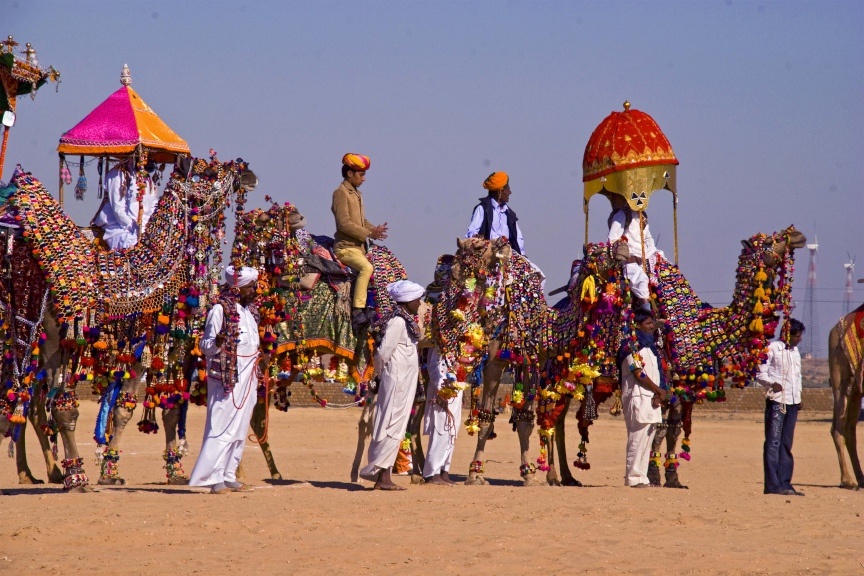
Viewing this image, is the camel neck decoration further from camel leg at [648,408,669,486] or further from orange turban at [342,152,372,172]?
orange turban at [342,152,372,172]

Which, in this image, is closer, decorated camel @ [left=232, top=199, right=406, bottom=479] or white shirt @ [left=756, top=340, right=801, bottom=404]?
decorated camel @ [left=232, top=199, right=406, bottom=479]

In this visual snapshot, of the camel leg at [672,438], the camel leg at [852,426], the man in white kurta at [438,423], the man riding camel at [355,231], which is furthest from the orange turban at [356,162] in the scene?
the camel leg at [852,426]

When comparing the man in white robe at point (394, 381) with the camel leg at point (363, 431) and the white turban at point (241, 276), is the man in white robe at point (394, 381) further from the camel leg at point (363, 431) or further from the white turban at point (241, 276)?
the white turban at point (241, 276)

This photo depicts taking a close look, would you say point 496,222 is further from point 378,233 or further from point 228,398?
point 228,398

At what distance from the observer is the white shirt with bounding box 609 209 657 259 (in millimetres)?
13219

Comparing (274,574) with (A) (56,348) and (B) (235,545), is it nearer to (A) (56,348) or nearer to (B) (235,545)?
(B) (235,545)

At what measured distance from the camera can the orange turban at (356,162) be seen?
1345cm

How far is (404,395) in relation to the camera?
1230cm

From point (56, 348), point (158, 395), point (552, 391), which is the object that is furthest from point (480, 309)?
point (56, 348)

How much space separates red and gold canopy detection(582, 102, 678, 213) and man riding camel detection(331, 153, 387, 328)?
7.07 ft

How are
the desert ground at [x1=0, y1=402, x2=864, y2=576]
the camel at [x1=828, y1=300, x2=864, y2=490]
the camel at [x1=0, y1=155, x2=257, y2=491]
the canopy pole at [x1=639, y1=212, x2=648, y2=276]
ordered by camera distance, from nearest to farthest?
the desert ground at [x1=0, y1=402, x2=864, y2=576] → the camel at [x1=0, y1=155, x2=257, y2=491] → the canopy pole at [x1=639, y1=212, x2=648, y2=276] → the camel at [x1=828, y1=300, x2=864, y2=490]

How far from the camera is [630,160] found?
13461 mm

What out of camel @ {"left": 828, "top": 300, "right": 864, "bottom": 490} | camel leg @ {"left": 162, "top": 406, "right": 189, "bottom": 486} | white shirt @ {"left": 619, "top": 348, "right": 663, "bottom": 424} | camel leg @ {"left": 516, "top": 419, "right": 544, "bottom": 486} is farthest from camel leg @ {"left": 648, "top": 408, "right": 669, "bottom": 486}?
camel leg @ {"left": 162, "top": 406, "right": 189, "bottom": 486}

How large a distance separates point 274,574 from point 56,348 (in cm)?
379
